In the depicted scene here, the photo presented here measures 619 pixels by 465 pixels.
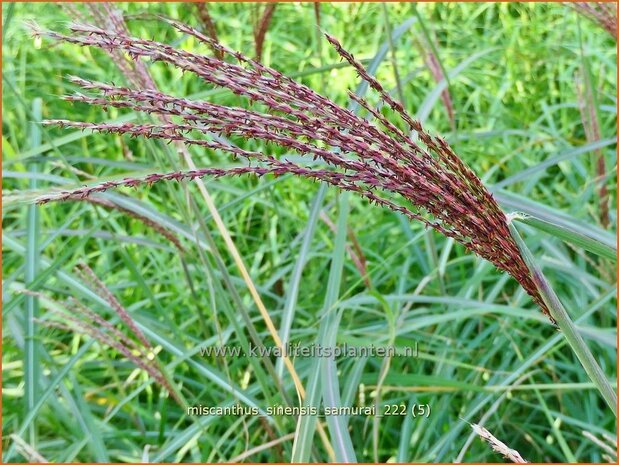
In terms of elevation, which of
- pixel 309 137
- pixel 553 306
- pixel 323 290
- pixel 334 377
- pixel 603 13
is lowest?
pixel 323 290

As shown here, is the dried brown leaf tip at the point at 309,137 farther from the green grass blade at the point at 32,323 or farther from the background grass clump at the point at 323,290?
the green grass blade at the point at 32,323

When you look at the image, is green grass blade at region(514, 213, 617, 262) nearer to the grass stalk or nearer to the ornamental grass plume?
the grass stalk

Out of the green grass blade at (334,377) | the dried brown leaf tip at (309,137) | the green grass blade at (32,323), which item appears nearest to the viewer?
the dried brown leaf tip at (309,137)

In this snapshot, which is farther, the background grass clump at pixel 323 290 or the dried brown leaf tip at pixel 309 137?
the background grass clump at pixel 323 290

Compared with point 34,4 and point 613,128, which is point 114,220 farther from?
point 613,128

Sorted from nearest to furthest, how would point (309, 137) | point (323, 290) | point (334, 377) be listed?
point (309, 137) < point (334, 377) < point (323, 290)

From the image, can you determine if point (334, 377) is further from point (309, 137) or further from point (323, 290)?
point (323, 290)

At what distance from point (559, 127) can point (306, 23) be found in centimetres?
109

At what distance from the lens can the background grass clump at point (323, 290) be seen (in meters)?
1.45

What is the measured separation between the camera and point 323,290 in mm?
2062

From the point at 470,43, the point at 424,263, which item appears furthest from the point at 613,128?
the point at 424,263

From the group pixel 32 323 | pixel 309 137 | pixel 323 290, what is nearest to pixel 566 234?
pixel 309 137

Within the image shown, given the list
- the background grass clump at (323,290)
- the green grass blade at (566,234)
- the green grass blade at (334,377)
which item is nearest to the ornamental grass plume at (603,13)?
the background grass clump at (323,290)

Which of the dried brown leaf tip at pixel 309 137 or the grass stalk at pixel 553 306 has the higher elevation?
the dried brown leaf tip at pixel 309 137
